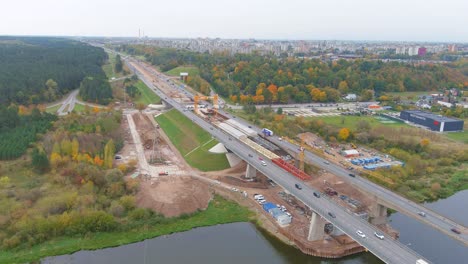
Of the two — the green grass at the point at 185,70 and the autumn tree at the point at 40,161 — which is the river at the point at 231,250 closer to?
the autumn tree at the point at 40,161

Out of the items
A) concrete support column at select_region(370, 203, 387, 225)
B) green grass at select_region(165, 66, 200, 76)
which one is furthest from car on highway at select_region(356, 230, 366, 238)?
green grass at select_region(165, 66, 200, 76)

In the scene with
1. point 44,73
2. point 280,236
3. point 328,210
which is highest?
point 44,73

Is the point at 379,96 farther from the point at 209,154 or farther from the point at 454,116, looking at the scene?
the point at 209,154

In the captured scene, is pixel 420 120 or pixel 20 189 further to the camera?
pixel 420 120

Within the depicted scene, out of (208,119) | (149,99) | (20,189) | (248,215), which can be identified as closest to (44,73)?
(149,99)

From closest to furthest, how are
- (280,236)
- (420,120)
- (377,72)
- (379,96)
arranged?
(280,236)
(420,120)
(379,96)
(377,72)

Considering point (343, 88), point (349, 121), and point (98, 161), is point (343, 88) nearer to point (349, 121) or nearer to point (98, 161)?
point (349, 121)

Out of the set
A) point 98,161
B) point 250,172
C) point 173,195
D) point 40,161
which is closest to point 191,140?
point 250,172
